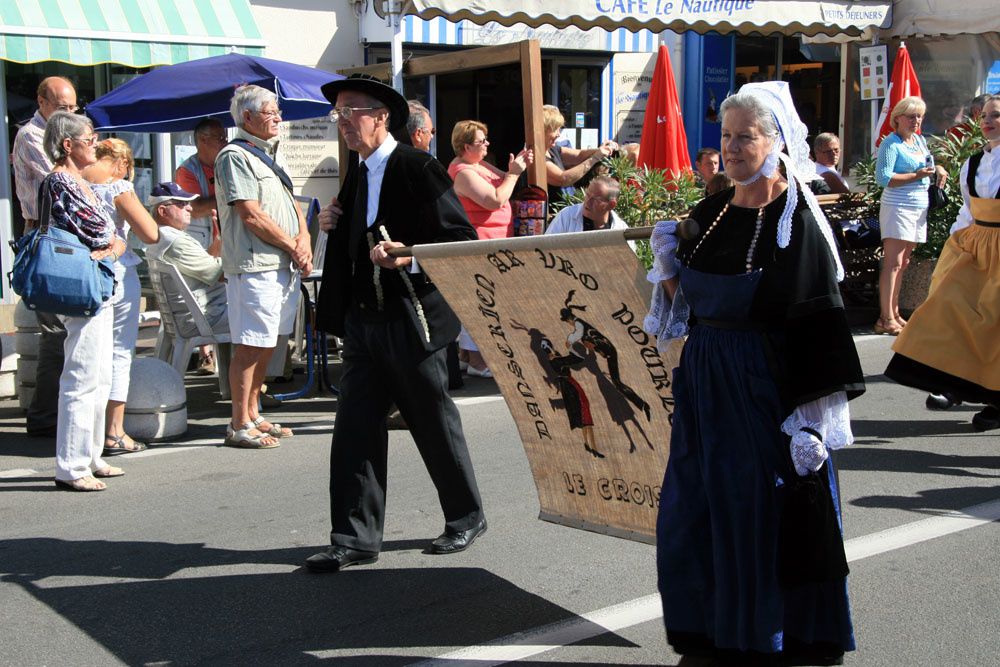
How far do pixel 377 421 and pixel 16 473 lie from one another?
2783mm

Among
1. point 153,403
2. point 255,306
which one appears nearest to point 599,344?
point 255,306

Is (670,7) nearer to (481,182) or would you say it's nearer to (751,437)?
(481,182)

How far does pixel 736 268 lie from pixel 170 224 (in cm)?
569

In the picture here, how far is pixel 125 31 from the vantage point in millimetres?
11016

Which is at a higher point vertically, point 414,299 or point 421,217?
point 421,217

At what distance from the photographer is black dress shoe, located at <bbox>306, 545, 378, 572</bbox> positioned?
4.96 m

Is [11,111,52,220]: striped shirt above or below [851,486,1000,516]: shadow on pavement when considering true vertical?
above

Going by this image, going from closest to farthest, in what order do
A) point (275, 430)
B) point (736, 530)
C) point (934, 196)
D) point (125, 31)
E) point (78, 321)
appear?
point (736, 530)
point (78, 321)
point (275, 430)
point (934, 196)
point (125, 31)

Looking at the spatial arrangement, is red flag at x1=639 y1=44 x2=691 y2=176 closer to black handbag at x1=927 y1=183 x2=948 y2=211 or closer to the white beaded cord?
black handbag at x1=927 y1=183 x2=948 y2=211

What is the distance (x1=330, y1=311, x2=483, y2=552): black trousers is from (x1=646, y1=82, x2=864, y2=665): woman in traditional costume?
1572 mm

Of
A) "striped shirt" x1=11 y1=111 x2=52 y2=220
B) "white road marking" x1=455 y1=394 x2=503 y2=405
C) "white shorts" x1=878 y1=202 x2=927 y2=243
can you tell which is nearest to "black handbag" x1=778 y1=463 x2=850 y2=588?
"white road marking" x1=455 y1=394 x2=503 y2=405

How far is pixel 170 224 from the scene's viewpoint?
8383 mm

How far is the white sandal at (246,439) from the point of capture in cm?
732

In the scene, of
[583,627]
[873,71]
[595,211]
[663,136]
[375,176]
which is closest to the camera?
[583,627]
